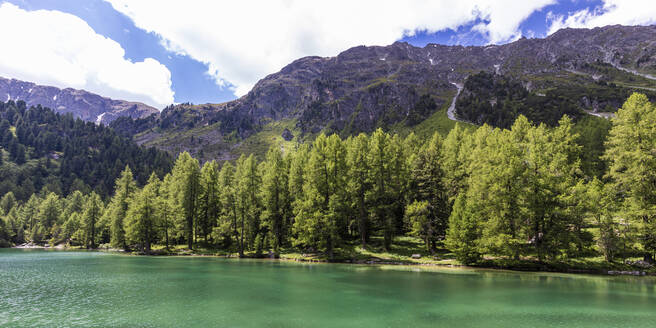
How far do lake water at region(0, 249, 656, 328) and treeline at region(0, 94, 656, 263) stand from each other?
296 inches

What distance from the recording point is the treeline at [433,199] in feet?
138

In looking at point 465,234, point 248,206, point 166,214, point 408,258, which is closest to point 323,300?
point 465,234

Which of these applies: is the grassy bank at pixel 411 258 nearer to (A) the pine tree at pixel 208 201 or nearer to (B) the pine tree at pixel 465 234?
(B) the pine tree at pixel 465 234

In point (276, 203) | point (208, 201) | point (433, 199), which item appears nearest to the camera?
point (433, 199)

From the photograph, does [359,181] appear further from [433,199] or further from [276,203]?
[276,203]

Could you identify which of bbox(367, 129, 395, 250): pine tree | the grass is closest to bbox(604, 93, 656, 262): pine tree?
the grass

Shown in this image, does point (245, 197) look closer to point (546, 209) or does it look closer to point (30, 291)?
point (30, 291)

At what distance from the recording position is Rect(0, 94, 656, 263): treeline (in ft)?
138

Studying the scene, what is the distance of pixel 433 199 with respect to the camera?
189 ft

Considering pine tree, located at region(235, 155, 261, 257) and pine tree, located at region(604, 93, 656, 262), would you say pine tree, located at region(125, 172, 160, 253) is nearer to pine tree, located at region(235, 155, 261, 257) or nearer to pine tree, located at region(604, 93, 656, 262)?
pine tree, located at region(235, 155, 261, 257)

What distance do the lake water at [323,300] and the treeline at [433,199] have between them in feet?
24.6

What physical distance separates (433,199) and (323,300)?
123 ft

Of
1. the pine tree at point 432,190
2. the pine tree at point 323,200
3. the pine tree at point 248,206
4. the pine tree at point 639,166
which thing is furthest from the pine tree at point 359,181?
the pine tree at point 639,166

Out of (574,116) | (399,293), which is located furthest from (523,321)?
(574,116)
